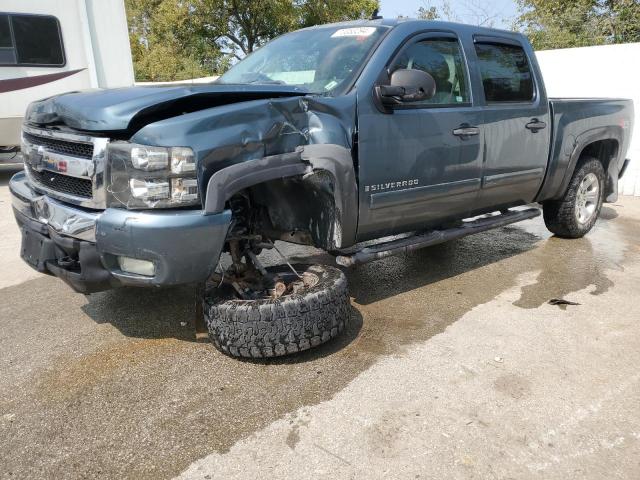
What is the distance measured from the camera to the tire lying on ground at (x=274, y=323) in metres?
2.90

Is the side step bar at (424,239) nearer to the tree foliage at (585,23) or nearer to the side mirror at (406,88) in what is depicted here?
the side mirror at (406,88)

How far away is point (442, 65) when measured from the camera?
3986 millimetres

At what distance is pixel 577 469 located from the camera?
2256mm

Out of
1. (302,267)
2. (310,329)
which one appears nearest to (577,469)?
(310,329)

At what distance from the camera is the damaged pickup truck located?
2660 mm

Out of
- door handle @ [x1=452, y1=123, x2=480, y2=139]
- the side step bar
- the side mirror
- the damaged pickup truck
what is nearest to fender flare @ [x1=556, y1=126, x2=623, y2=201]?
the damaged pickup truck

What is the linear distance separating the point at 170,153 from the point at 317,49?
5.55 feet

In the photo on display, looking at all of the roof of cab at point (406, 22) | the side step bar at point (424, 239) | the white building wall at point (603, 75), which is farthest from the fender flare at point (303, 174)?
the white building wall at point (603, 75)

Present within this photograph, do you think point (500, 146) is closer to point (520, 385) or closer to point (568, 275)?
point (568, 275)

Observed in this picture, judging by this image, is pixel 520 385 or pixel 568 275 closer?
pixel 520 385

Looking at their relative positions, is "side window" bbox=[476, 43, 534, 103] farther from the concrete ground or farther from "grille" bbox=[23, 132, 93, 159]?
"grille" bbox=[23, 132, 93, 159]

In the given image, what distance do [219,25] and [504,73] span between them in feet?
65.9

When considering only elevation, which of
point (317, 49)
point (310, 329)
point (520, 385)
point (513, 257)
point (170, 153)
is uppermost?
point (317, 49)

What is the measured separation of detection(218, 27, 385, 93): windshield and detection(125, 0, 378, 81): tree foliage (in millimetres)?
17771
